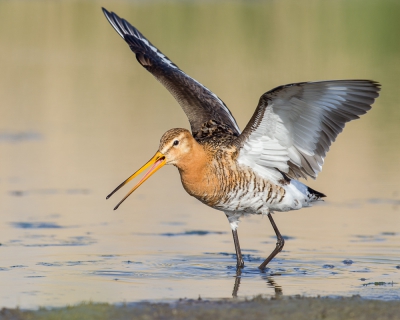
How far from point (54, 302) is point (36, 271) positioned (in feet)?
3.86

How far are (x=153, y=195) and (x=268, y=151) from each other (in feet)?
10.5

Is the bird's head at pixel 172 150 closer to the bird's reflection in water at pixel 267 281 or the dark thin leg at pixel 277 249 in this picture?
the bird's reflection in water at pixel 267 281

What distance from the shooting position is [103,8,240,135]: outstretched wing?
9.27 meters

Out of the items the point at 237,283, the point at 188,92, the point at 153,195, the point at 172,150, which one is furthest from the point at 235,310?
the point at 153,195

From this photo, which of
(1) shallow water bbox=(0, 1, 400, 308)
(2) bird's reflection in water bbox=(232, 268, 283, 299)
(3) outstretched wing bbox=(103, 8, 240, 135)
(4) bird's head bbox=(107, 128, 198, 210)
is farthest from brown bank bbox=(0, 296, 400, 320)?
(3) outstretched wing bbox=(103, 8, 240, 135)

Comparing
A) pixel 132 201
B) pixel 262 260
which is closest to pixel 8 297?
pixel 262 260

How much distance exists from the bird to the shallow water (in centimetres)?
60

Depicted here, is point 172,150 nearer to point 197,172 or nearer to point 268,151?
point 197,172

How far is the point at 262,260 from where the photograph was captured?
845 cm

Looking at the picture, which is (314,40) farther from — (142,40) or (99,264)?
(99,264)

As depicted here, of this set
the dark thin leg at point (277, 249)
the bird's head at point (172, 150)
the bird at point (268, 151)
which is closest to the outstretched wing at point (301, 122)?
the bird at point (268, 151)

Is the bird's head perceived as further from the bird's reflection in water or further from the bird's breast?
the bird's reflection in water

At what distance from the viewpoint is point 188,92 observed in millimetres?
9664

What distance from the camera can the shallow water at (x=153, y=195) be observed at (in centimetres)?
744
